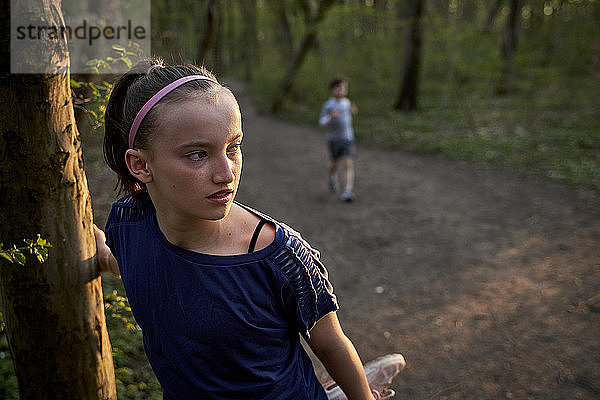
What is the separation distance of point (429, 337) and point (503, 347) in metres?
0.60

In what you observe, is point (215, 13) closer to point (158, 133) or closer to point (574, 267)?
point (574, 267)

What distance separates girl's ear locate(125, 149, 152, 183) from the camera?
4.30ft

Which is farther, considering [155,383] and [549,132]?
[549,132]

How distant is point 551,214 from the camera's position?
6980mm

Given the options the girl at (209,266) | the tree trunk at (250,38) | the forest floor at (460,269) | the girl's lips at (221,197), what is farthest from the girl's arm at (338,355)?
the tree trunk at (250,38)

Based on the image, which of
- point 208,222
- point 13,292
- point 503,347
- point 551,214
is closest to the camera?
point 208,222

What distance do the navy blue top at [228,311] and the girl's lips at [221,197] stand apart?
16 centimetres

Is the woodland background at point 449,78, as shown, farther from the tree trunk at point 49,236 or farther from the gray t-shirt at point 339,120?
the tree trunk at point 49,236

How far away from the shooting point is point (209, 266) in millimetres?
1310

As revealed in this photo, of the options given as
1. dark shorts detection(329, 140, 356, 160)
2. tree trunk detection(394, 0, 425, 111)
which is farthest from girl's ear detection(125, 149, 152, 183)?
tree trunk detection(394, 0, 425, 111)

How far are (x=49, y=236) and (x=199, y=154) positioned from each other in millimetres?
783

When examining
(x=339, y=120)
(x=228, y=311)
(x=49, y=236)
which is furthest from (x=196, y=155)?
(x=339, y=120)

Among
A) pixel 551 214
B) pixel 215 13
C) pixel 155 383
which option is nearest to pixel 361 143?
pixel 215 13

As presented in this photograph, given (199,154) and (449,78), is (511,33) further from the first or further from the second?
(199,154)
